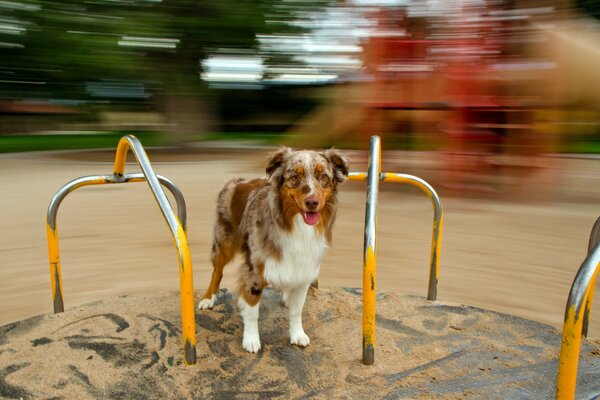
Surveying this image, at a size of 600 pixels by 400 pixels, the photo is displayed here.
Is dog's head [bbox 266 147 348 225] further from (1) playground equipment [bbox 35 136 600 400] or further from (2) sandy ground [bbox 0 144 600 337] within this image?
(2) sandy ground [bbox 0 144 600 337]

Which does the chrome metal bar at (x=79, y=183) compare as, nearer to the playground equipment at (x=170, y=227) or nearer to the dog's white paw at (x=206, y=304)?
the playground equipment at (x=170, y=227)

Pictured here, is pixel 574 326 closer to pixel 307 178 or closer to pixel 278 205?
pixel 307 178

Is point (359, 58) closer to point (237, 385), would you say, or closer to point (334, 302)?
point (334, 302)

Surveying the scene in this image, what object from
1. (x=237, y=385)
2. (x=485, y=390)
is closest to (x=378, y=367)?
(x=485, y=390)

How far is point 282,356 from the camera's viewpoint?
255cm

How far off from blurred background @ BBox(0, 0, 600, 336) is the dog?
119 centimetres

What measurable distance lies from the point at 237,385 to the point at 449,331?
1311mm

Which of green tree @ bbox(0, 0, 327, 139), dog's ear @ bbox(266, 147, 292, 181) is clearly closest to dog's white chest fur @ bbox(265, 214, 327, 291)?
dog's ear @ bbox(266, 147, 292, 181)

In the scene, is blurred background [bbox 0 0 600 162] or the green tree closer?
blurred background [bbox 0 0 600 162]

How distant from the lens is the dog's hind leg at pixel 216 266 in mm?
3160

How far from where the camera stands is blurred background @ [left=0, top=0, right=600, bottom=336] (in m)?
4.11

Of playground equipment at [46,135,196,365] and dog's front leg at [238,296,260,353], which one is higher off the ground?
playground equipment at [46,135,196,365]

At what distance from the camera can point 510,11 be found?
679cm

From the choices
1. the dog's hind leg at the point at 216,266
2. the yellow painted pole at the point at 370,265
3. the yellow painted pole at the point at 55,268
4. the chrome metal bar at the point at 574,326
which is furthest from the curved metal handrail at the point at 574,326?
the yellow painted pole at the point at 55,268
